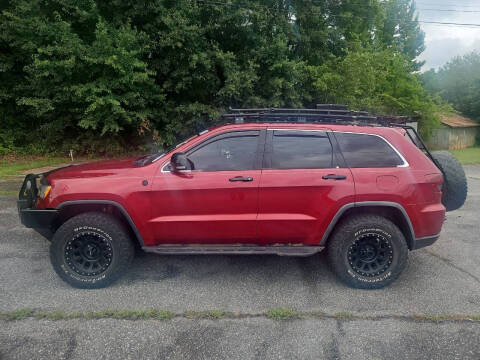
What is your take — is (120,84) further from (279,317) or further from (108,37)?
(279,317)

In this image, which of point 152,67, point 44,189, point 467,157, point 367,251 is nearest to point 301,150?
point 367,251

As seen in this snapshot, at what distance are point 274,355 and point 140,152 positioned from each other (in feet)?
47.1

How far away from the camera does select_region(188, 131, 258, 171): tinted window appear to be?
3.38 m

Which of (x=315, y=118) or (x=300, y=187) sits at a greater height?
(x=315, y=118)

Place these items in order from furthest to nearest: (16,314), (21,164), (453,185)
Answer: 1. (21,164)
2. (453,185)
3. (16,314)

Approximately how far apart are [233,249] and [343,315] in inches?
50.0

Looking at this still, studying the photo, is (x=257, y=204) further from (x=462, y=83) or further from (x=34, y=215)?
(x=462, y=83)

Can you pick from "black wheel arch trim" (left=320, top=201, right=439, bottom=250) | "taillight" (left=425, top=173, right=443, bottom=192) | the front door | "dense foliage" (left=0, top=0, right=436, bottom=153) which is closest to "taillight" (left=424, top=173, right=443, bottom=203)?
"taillight" (left=425, top=173, right=443, bottom=192)

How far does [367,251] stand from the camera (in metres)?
3.38

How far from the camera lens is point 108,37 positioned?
38.4 ft

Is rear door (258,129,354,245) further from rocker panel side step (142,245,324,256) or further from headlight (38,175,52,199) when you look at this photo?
headlight (38,175,52,199)

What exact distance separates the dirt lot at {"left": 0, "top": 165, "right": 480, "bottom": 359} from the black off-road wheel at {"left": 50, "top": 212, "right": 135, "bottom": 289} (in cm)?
15

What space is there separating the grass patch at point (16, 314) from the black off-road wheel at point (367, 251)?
3046mm

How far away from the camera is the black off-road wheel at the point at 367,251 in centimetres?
328
